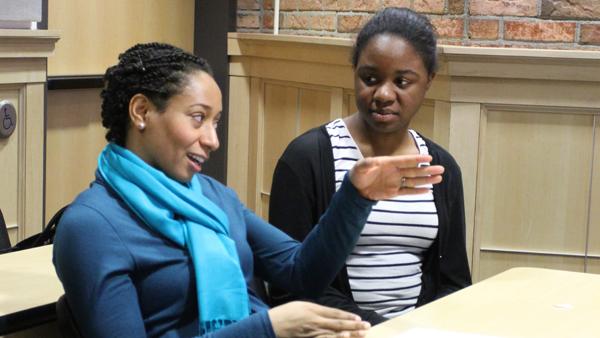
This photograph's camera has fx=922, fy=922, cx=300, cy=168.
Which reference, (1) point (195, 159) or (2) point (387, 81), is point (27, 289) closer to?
(1) point (195, 159)

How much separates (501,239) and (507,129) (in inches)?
15.8

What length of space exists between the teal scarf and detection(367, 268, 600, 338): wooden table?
0.26 meters

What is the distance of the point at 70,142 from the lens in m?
3.90

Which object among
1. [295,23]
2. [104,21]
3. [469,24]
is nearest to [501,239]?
[469,24]

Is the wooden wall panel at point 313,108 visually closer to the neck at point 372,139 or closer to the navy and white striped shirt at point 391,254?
the neck at point 372,139

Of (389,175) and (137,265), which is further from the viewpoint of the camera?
(389,175)

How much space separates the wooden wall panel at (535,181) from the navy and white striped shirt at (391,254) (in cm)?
116

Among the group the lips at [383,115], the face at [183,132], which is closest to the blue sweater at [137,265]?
the face at [183,132]

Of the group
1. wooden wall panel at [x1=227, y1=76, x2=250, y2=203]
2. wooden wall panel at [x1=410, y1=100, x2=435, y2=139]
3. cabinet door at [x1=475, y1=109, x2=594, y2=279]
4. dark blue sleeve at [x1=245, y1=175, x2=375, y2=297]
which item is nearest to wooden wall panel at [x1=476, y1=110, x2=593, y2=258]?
cabinet door at [x1=475, y1=109, x2=594, y2=279]

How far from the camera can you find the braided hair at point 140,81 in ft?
5.34

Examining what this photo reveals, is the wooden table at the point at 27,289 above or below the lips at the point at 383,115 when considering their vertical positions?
below

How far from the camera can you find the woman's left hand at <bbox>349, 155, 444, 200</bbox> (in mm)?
1645

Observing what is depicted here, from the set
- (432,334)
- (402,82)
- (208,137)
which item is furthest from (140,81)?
(402,82)

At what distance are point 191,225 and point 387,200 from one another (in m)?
0.68
